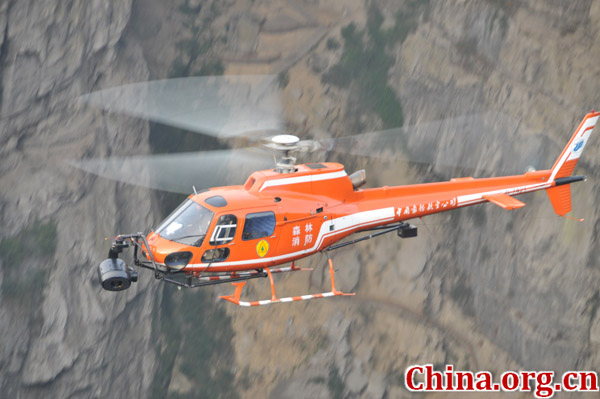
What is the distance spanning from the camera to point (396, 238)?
27438 mm

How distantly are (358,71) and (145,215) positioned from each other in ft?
26.2

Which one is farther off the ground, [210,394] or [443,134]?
[443,134]

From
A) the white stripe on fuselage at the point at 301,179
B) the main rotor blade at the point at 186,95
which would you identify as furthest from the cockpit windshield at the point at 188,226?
the main rotor blade at the point at 186,95

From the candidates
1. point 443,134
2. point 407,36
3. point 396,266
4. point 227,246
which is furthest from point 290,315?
point 227,246

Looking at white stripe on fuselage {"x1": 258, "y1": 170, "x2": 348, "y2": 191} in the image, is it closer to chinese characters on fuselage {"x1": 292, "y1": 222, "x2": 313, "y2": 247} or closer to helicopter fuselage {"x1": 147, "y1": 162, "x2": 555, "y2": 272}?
helicopter fuselage {"x1": 147, "y1": 162, "x2": 555, "y2": 272}

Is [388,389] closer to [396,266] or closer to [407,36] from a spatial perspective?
[396,266]

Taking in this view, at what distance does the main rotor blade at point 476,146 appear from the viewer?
26562 mm

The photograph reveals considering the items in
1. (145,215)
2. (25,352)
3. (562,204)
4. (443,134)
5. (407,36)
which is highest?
(407,36)

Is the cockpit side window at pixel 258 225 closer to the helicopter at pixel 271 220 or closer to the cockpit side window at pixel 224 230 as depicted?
the helicopter at pixel 271 220

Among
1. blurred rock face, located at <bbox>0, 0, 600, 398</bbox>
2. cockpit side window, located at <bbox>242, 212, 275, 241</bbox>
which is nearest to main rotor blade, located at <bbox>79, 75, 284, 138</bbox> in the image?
blurred rock face, located at <bbox>0, 0, 600, 398</bbox>

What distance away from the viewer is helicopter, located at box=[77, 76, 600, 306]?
14.6m

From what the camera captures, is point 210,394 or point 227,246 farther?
point 210,394

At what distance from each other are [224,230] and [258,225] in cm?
64

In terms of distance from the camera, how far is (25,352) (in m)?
25.2
